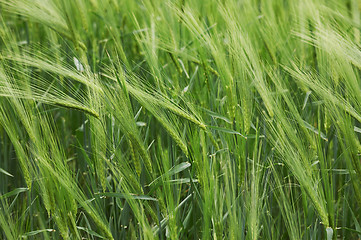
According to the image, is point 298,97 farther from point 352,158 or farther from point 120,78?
point 120,78

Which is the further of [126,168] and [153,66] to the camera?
[153,66]

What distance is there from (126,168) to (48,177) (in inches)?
5.8

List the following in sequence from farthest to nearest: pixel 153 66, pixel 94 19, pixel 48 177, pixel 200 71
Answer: pixel 94 19, pixel 200 71, pixel 153 66, pixel 48 177

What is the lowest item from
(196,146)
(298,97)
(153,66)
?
(298,97)

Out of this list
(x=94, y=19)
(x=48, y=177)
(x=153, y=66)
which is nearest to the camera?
(x=48, y=177)

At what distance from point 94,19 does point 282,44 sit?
92 cm

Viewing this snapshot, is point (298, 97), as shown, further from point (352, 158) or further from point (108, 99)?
point (108, 99)

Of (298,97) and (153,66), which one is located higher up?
(153,66)

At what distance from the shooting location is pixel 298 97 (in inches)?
54.8

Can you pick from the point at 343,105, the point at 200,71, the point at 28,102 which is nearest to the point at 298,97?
the point at 200,71

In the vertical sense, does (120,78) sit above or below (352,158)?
above

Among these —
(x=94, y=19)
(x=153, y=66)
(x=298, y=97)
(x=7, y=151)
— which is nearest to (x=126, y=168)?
(x=153, y=66)

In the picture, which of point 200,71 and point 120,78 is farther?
point 200,71

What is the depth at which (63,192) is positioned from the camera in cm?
89
